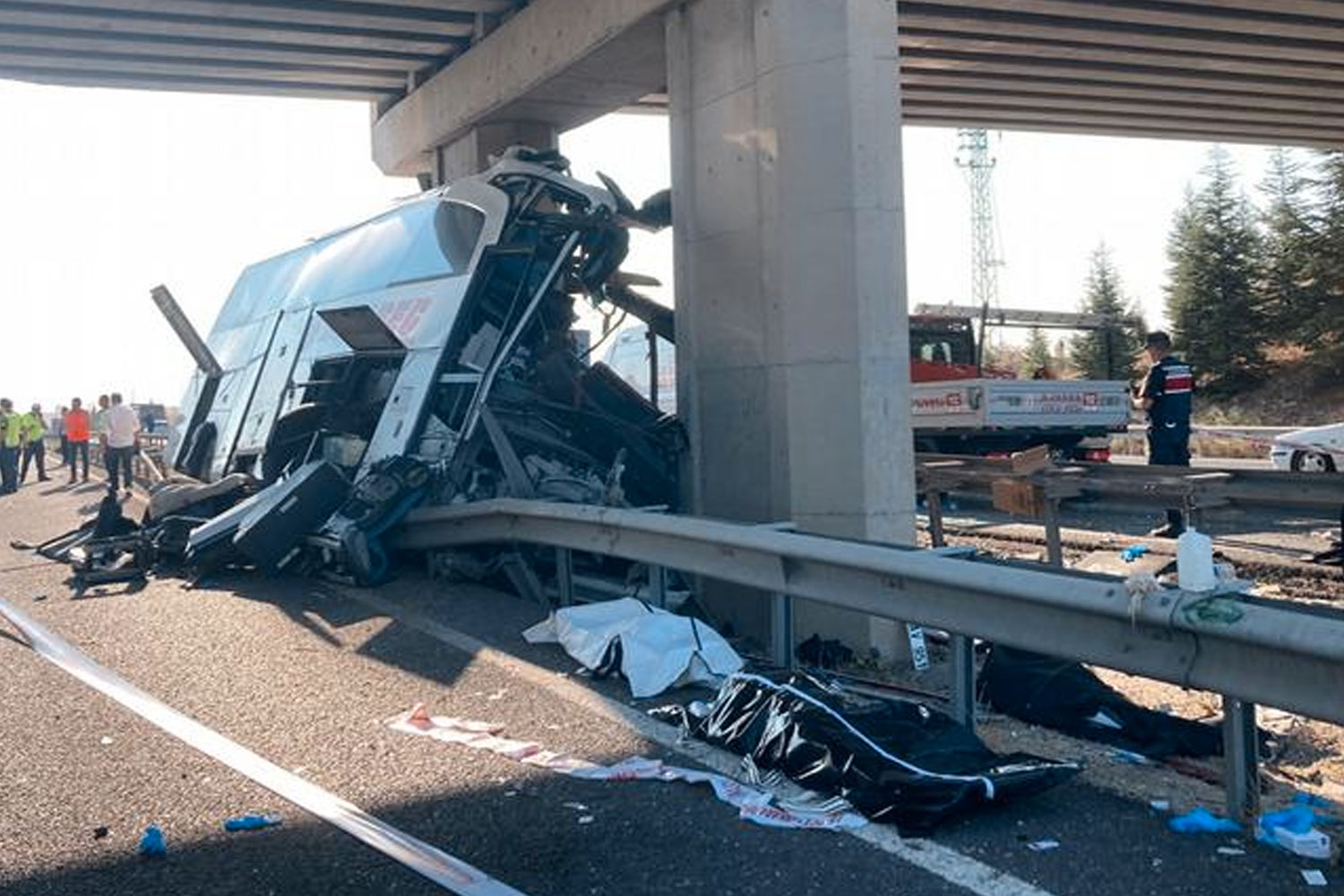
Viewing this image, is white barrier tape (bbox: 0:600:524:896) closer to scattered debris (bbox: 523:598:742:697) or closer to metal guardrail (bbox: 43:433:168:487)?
scattered debris (bbox: 523:598:742:697)

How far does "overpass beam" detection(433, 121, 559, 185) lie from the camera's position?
13.8m

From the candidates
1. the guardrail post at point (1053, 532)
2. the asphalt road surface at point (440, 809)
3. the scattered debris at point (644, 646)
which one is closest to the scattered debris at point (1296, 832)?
the asphalt road surface at point (440, 809)

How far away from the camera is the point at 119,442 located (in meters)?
19.6

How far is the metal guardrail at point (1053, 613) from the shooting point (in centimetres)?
364

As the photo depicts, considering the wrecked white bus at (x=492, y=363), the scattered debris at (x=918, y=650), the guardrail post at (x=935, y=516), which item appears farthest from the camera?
the guardrail post at (x=935, y=516)

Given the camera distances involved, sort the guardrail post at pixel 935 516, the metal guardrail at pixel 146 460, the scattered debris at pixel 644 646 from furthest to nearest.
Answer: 1. the metal guardrail at pixel 146 460
2. the guardrail post at pixel 935 516
3. the scattered debris at pixel 644 646

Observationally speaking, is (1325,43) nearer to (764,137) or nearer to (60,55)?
(764,137)

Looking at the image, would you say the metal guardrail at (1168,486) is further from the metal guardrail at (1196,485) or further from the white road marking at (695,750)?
the white road marking at (695,750)

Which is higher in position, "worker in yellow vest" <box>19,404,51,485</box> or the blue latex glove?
"worker in yellow vest" <box>19,404,51,485</box>

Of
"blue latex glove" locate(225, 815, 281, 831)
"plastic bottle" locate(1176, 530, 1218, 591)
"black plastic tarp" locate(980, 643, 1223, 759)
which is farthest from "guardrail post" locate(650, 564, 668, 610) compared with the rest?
"plastic bottle" locate(1176, 530, 1218, 591)

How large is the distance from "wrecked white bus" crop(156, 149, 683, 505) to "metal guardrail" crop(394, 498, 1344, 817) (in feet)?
8.07

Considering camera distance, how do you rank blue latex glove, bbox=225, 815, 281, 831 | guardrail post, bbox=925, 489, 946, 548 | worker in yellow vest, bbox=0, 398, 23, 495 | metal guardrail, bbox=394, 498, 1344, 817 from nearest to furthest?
metal guardrail, bbox=394, 498, 1344, 817
blue latex glove, bbox=225, 815, 281, 831
guardrail post, bbox=925, 489, 946, 548
worker in yellow vest, bbox=0, 398, 23, 495

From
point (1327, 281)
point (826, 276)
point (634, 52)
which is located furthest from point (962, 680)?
point (1327, 281)

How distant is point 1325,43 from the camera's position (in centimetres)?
1648
